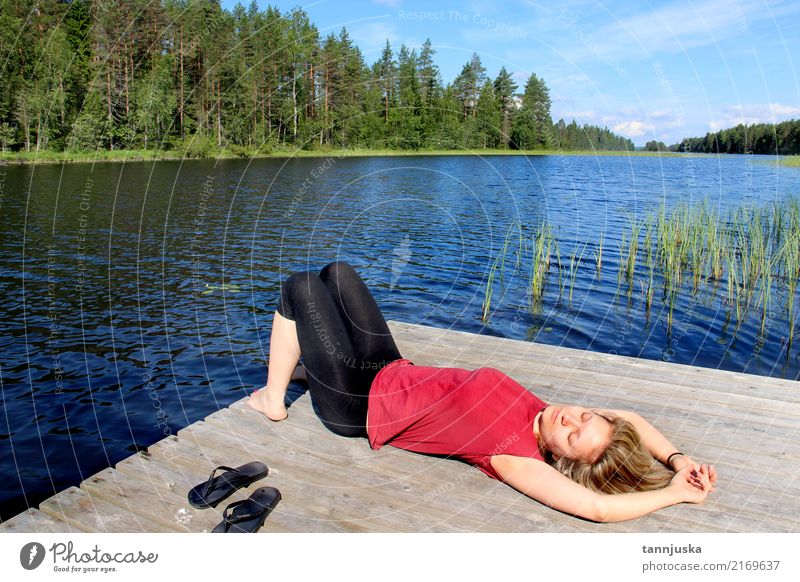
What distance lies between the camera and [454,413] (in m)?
3.27

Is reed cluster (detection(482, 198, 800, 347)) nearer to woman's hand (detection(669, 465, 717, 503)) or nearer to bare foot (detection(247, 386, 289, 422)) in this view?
bare foot (detection(247, 386, 289, 422))

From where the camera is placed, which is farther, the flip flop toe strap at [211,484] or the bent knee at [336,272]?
the bent knee at [336,272]

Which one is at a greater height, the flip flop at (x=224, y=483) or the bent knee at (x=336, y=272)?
Result: the bent knee at (x=336, y=272)

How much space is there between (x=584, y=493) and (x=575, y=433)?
0.30 metres

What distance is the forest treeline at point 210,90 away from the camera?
13953 mm

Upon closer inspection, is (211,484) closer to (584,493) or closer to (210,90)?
(584,493)

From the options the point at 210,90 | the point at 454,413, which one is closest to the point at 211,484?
the point at 454,413

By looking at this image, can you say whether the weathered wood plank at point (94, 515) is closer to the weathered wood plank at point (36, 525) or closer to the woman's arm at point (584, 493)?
the weathered wood plank at point (36, 525)

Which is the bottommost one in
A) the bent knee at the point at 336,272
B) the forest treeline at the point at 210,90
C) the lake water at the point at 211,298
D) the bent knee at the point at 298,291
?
the lake water at the point at 211,298

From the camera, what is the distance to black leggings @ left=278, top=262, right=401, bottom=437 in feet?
11.8

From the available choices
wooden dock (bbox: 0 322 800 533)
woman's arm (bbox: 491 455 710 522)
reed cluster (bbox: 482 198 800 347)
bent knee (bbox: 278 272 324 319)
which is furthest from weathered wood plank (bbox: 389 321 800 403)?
reed cluster (bbox: 482 198 800 347)

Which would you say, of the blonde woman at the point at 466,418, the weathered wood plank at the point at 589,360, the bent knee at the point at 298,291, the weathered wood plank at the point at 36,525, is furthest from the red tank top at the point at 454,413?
the weathered wood plank at the point at 589,360

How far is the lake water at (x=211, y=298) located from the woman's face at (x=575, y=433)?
4.40 m

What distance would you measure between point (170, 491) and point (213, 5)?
31.2 metres
